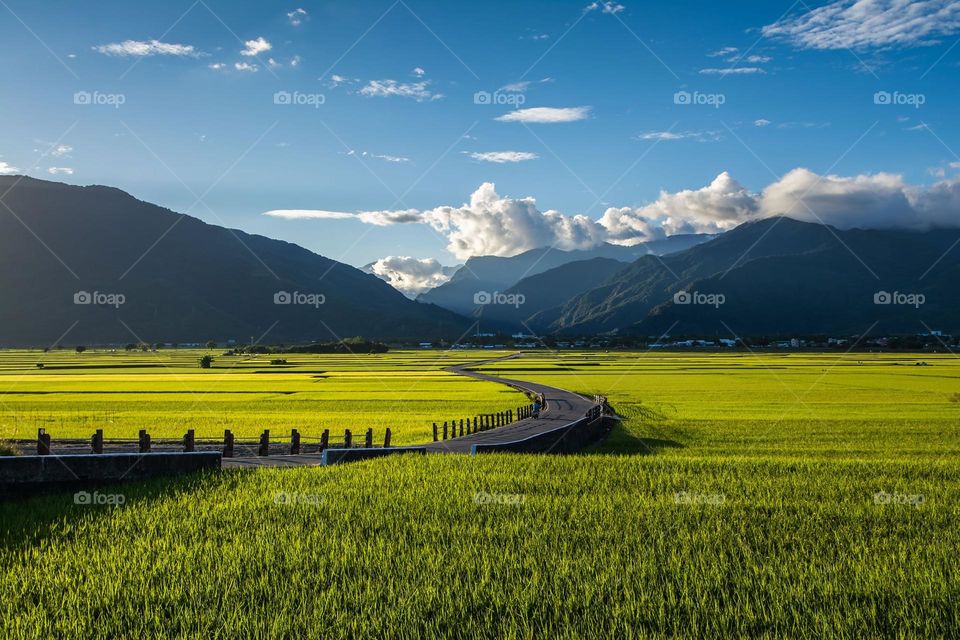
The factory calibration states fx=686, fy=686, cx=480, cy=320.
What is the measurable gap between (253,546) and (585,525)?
5.16 meters

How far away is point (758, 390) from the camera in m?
62.6

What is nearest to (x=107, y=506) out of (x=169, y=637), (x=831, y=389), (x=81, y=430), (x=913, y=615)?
(x=169, y=637)

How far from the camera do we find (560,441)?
1097 inches

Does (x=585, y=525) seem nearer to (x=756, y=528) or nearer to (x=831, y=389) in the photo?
(x=756, y=528)
